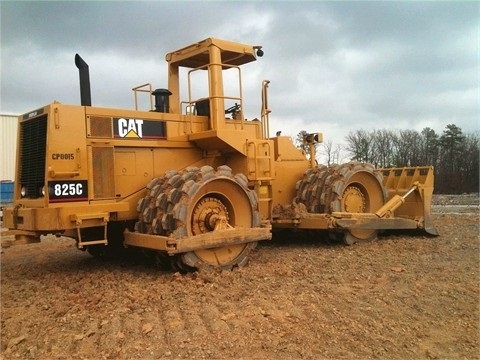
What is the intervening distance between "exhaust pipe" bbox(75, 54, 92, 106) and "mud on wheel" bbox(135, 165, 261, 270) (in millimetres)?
1518

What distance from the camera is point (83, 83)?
7.41m

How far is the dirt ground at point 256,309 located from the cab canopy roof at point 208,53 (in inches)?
134

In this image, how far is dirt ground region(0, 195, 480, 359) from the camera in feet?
14.4

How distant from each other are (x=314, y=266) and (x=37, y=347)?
4092 millimetres

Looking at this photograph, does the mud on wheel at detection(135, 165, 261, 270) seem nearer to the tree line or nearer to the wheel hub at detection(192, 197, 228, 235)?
the wheel hub at detection(192, 197, 228, 235)

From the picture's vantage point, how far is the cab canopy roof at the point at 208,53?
8242 mm

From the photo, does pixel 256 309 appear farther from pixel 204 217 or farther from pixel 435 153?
pixel 435 153

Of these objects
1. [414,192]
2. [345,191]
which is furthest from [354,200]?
[414,192]

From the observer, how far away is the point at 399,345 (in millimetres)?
4414

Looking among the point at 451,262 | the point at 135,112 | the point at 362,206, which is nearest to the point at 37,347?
the point at 135,112

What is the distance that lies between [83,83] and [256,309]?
14.0 ft

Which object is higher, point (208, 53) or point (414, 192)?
point (208, 53)

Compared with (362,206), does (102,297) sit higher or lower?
lower

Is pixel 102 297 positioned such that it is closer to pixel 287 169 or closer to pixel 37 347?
pixel 37 347
